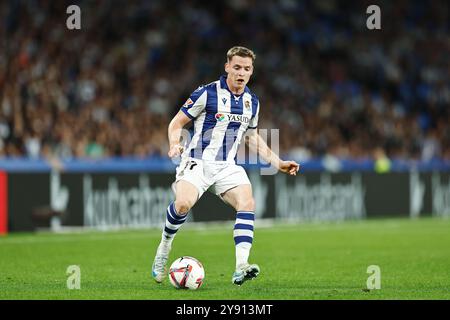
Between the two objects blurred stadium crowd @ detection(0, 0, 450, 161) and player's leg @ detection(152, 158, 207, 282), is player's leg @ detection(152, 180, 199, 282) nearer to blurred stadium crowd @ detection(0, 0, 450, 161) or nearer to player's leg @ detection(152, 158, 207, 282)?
player's leg @ detection(152, 158, 207, 282)

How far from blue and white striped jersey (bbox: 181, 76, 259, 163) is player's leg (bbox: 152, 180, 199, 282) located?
42cm

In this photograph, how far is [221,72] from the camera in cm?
2578

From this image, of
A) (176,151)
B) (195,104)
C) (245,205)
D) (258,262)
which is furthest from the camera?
(258,262)

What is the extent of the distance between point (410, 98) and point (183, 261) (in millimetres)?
21856

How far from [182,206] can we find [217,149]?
759 millimetres

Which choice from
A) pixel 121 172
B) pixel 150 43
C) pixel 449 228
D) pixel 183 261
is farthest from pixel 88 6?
pixel 183 261

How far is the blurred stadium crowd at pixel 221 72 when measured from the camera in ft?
65.7

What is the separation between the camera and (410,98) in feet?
98.3

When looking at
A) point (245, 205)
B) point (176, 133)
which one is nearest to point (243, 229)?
point (245, 205)

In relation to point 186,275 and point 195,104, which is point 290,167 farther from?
point 186,275

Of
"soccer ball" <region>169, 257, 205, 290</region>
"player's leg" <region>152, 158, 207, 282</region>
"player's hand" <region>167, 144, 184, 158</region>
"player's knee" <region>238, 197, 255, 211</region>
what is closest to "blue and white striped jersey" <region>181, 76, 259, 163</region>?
"player's leg" <region>152, 158, 207, 282</region>

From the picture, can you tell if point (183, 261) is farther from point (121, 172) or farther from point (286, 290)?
point (121, 172)

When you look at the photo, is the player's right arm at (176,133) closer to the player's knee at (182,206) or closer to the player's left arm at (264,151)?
the player's knee at (182,206)

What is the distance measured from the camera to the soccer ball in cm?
909
